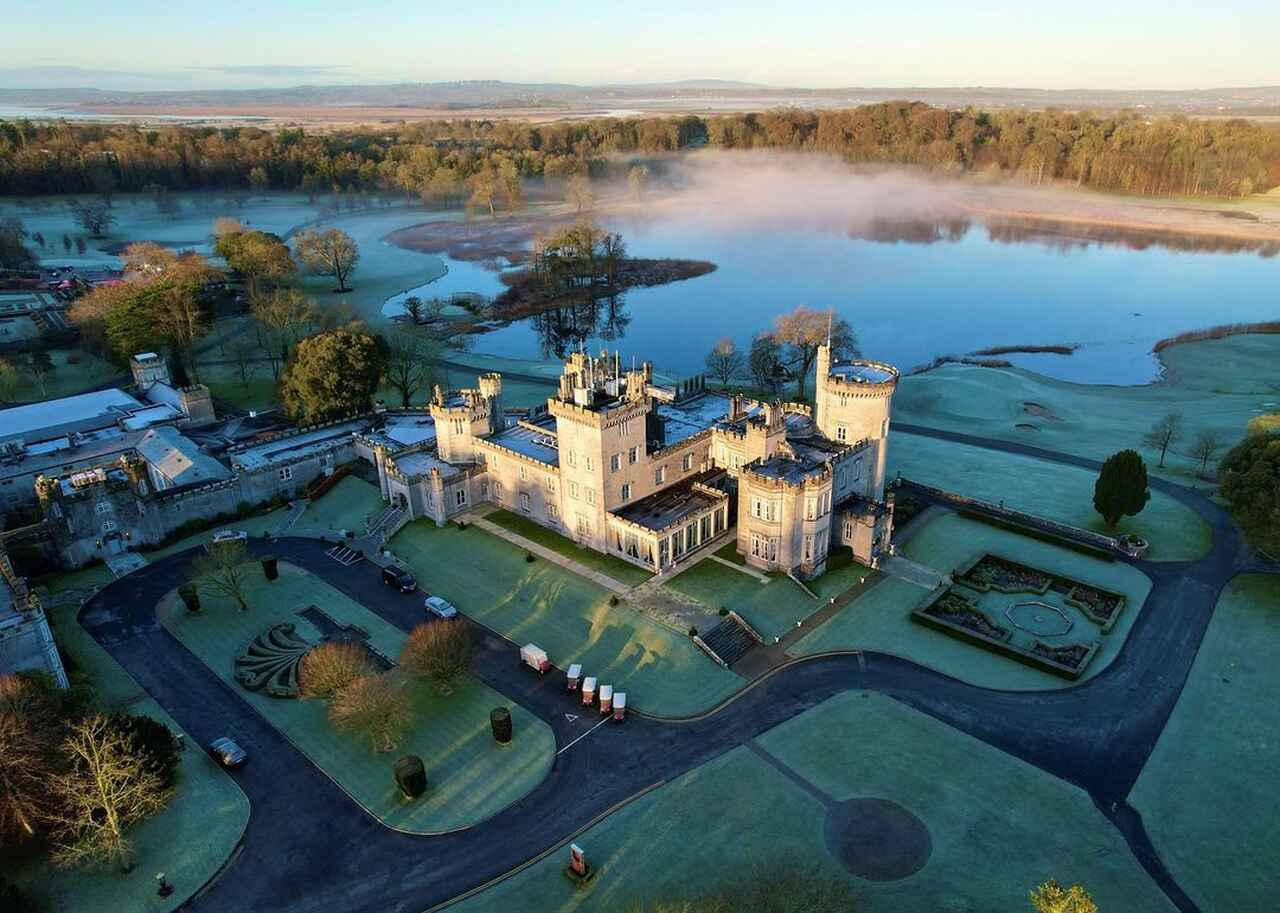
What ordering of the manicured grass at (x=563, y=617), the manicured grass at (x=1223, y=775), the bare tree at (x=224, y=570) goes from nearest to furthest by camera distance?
the manicured grass at (x=1223, y=775) < the manicured grass at (x=563, y=617) < the bare tree at (x=224, y=570)

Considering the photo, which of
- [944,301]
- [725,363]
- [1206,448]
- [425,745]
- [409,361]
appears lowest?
[425,745]

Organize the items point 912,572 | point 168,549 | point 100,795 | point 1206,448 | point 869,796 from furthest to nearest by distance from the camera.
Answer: point 1206,448, point 168,549, point 912,572, point 869,796, point 100,795

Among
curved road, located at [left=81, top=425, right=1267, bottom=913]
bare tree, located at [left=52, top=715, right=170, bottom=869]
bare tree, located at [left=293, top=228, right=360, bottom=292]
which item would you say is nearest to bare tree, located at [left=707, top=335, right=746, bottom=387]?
curved road, located at [left=81, top=425, right=1267, bottom=913]

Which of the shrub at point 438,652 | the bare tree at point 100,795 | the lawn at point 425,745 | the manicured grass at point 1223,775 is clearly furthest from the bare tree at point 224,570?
the manicured grass at point 1223,775

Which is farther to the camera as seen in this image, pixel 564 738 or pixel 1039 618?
pixel 1039 618

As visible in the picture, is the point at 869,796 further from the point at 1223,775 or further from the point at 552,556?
the point at 552,556

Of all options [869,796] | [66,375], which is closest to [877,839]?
[869,796]

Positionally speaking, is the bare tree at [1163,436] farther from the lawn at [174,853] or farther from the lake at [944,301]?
the lawn at [174,853]
